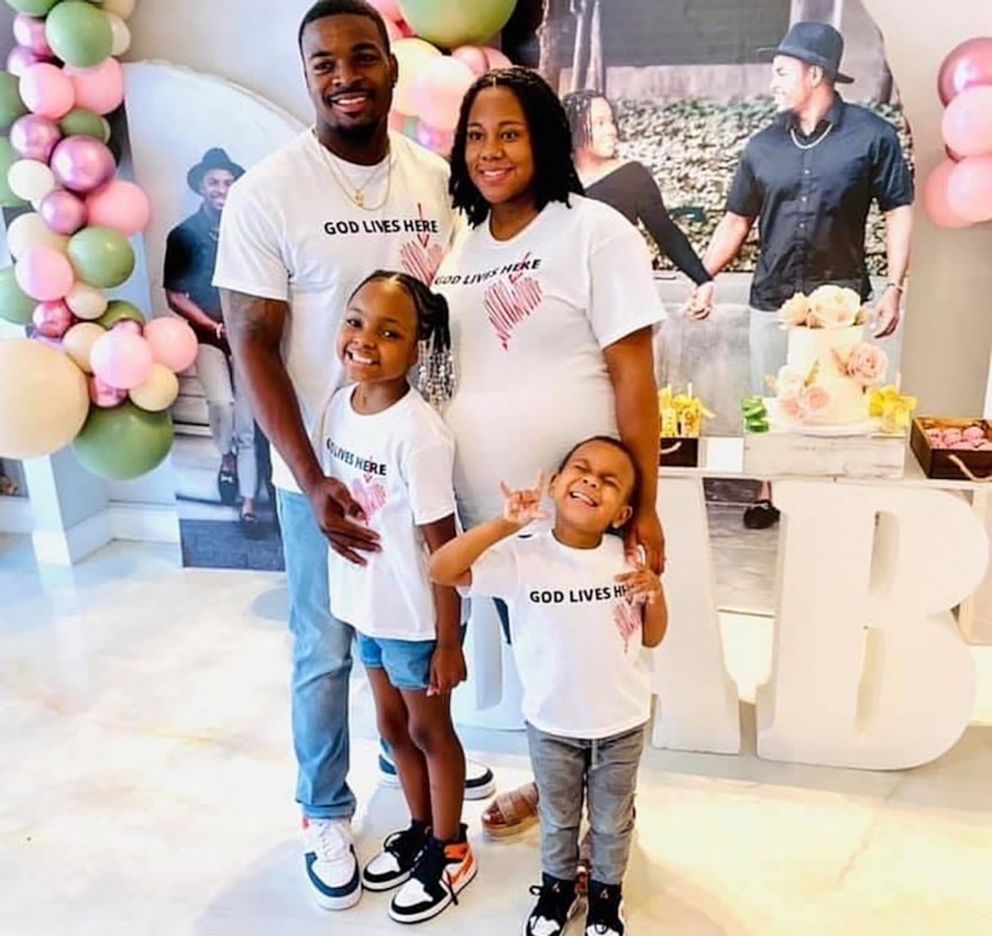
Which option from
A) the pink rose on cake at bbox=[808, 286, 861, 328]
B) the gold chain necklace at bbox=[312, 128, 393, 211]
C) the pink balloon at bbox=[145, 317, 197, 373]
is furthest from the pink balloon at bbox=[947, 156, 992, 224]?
the pink balloon at bbox=[145, 317, 197, 373]

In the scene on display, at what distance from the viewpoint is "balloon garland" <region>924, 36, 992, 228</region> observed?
2.29 meters

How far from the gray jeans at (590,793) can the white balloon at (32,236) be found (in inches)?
74.4

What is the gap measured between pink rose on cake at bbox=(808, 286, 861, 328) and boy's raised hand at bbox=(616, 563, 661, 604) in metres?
0.74

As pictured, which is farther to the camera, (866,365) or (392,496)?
(866,365)

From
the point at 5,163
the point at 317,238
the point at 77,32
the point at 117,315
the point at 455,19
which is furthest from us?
the point at 117,315

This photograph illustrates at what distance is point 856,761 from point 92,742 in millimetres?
1652

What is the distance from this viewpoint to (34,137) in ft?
8.82

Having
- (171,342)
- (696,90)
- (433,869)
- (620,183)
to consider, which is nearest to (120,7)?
(171,342)

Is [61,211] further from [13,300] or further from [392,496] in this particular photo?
[392,496]

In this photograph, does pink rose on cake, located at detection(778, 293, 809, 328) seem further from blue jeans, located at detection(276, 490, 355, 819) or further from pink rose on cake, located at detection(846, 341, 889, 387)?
blue jeans, located at detection(276, 490, 355, 819)

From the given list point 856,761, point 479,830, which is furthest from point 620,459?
point 856,761

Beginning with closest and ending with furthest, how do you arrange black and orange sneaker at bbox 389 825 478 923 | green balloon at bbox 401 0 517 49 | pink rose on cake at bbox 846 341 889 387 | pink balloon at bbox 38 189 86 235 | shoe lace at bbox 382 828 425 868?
1. black and orange sneaker at bbox 389 825 478 923
2. shoe lace at bbox 382 828 425 868
3. pink rose on cake at bbox 846 341 889 387
4. green balloon at bbox 401 0 517 49
5. pink balloon at bbox 38 189 86 235

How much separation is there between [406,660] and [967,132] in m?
1.68

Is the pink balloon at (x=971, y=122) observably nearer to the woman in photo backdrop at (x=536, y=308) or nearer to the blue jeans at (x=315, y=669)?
the woman in photo backdrop at (x=536, y=308)
